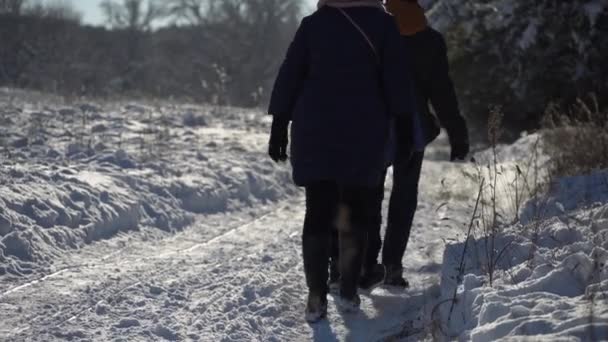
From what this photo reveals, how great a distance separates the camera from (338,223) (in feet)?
14.4

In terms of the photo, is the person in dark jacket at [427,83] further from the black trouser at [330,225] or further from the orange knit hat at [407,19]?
the black trouser at [330,225]

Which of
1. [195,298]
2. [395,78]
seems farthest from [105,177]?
[395,78]

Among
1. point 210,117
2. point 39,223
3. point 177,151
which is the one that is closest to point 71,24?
point 210,117

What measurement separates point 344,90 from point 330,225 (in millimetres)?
725

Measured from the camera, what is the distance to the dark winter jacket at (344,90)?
4098 millimetres

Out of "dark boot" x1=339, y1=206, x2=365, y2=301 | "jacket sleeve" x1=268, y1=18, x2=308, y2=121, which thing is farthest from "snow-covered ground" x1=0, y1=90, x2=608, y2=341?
"jacket sleeve" x1=268, y1=18, x2=308, y2=121

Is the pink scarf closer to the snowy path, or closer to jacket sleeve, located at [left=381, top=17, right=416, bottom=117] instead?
jacket sleeve, located at [left=381, top=17, right=416, bottom=117]

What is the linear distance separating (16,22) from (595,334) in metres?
42.1

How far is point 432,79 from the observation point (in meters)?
4.82

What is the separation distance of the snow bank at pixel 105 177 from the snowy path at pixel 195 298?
350 mm

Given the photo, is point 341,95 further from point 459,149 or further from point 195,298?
point 195,298

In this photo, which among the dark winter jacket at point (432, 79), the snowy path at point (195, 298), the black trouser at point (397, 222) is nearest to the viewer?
the snowy path at point (195, 298)

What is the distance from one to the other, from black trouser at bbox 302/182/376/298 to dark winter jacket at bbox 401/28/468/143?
30.5 inches

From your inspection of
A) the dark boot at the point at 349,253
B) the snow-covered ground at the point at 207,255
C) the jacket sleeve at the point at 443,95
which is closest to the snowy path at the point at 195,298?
the snow-covered ground at the point at 207,255
